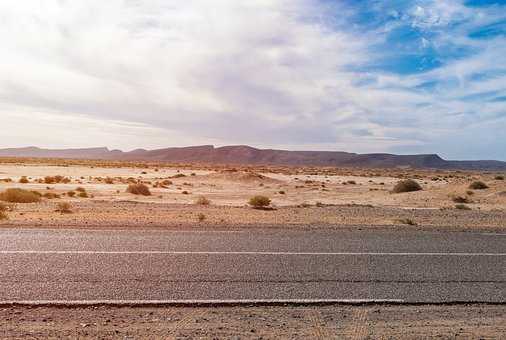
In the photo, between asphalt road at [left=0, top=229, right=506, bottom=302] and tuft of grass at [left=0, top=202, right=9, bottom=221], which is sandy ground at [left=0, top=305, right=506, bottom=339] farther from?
tuft of grass at [left=0, top=202, right=9, bottom=221]

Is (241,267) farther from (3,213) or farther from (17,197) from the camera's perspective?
(17,197)

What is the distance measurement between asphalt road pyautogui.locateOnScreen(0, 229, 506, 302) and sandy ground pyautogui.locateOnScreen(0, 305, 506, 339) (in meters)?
0.43

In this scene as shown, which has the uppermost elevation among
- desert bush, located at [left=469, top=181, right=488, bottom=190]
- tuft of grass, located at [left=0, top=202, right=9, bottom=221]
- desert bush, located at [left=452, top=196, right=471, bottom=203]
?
desert bush, located at [left=469, top=181, right=488, bottom=190]

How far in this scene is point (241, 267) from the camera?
796cm

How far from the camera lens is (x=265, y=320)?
5590 mm

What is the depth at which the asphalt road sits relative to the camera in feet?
21.6

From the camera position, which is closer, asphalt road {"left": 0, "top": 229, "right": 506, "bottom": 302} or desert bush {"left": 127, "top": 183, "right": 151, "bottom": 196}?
asphalt road {"left": 0, "top": 229, "right": 506, "bottom": 302}

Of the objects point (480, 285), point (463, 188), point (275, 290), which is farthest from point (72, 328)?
point (463, 188)

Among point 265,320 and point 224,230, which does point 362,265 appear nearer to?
point 265,320

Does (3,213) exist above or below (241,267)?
below

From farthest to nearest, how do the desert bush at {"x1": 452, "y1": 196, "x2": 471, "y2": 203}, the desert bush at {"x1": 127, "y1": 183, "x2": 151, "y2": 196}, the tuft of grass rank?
the desert bush at {"x1": 127, "y1": 183, "x2": 151, "y2": 196}
the desert bush at {"x1": 452, "y1": 196, "x2": 471, "y2": 203}
the tuft of grass

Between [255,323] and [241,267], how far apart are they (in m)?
2.49

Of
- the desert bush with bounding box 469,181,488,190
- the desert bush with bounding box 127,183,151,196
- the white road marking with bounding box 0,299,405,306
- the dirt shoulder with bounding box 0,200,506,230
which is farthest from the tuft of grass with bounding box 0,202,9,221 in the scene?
the desert bush with bounding box 469,181,488,190

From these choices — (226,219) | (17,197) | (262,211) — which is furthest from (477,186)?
(17,197)
